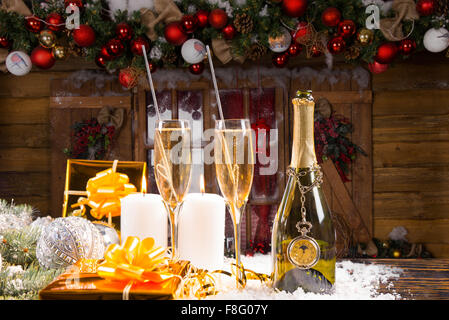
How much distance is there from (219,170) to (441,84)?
259cm

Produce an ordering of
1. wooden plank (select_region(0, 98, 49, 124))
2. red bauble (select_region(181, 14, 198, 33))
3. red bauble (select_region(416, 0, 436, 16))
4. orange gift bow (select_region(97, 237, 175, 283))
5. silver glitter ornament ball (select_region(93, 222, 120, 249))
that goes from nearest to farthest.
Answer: orange gift bow (select_region(97, 237, 175, 283)), silver glitter ornament ball (select_region(93, 222, 120, 249)), red bauble (select_region(416, 0, 436, 16)), red bauble (select_region(181, 14, 198, 33)), wooden plank (select_region(0, 98, 49, 124))

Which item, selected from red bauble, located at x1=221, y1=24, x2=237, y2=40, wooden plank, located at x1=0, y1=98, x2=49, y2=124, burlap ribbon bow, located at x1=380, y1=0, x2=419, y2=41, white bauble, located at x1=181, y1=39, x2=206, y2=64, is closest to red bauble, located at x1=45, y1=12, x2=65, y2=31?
white bauble, located at x1=181, y1=39, x2=206, y2=64

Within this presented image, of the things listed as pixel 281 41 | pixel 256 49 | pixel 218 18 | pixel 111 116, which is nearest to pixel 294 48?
pixel 281 41

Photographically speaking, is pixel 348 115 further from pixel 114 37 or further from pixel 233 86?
pixel 114 37

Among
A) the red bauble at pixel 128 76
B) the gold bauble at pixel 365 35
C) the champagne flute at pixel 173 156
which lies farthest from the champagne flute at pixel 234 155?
the red bauble at pixel 128 76

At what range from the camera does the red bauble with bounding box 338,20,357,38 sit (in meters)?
2.18

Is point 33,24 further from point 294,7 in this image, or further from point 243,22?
point 294,7

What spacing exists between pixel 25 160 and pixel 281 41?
1.93 meters

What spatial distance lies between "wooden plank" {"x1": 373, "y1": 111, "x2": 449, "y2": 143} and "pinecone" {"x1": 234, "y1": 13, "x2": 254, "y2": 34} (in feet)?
3.59

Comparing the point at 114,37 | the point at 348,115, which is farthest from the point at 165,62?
the point at 348,115

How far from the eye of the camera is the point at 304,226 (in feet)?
2.22

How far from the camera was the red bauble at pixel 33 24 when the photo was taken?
7.64ft

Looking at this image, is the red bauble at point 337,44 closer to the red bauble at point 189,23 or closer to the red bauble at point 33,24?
the red bauble at point 189,23

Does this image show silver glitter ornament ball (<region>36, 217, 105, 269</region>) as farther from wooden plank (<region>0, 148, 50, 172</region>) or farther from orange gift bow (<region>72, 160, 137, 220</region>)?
wooden plank (<region>0, 148, 50, 172</region>)
